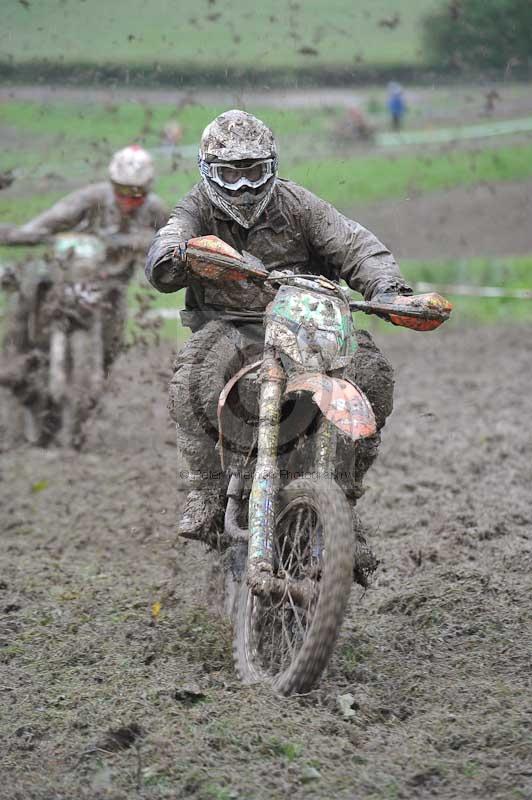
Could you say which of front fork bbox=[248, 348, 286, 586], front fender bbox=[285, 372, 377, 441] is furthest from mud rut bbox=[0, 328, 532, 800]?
front fender bbox=[285, 372, 377, 441]

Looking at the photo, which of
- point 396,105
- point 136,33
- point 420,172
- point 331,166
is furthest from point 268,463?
point 396,105

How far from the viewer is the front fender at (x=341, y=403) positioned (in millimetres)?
5090

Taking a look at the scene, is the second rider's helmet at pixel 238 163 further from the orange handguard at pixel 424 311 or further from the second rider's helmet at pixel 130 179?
the second rider's helmet at pixel 130 179

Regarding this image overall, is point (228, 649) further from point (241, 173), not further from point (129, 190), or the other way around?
point (129, 190)

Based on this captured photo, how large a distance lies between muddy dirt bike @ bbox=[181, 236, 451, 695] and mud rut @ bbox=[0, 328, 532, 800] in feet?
0.74

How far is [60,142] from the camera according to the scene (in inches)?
523

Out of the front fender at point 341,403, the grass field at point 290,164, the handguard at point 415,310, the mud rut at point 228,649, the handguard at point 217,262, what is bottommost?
the mud rut at point 228,649

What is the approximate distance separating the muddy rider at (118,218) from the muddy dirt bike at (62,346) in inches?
4.2

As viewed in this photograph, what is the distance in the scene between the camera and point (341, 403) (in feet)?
16.9

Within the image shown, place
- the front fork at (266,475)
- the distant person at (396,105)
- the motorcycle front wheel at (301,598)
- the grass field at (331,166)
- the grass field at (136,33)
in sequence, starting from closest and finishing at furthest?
the motorcycle front wheel at (301,598) → the front fork at (266,475) → the grass field at (136,33) → the grass field at (331,166) → the distant person at (396,105)

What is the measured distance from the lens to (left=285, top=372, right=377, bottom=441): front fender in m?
5.09

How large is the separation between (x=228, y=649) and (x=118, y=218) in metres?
6.01

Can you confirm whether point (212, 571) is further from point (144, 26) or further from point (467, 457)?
point (144, 26)

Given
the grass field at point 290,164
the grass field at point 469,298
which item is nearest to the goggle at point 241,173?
the grass field at point 290,164
